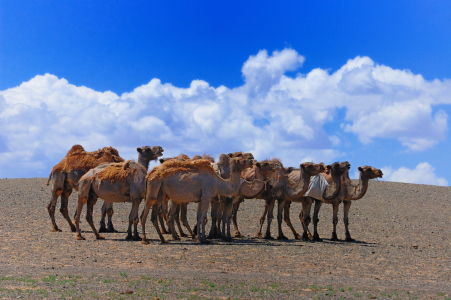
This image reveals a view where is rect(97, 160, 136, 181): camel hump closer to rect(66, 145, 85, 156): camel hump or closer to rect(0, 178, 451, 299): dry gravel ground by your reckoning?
rect(0, 178, 451, 299): dry gravel ground

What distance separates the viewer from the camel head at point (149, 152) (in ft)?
64.5

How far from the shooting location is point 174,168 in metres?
17.0

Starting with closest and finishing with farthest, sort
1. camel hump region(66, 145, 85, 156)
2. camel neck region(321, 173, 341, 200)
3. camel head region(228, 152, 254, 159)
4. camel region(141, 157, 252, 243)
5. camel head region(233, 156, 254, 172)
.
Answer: camel region(141, 157, 252, 243), camel head region(233, 156, 254, 172), camel head region(228, 152, 254, 159), camel neck region(321, 173, 341, 200), camel hump region(66, 145, 85, 156)

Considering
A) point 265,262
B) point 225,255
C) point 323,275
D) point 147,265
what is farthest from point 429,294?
point 147,265

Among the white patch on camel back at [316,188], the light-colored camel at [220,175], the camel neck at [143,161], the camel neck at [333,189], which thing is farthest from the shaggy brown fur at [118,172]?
the camel neck at [333,189]

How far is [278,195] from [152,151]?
4.97 metres

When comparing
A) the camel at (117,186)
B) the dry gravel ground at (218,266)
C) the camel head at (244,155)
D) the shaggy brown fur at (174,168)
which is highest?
the camel head at (244,155)

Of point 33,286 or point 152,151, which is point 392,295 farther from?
point 152,151

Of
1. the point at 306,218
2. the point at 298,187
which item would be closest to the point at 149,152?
the point at 298,187

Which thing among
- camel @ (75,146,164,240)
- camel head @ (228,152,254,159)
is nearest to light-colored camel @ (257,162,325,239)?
camel head @ (228,152,254,159)

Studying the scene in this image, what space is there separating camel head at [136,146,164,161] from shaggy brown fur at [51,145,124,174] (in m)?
2.02

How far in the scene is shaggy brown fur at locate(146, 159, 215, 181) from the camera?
662 inches

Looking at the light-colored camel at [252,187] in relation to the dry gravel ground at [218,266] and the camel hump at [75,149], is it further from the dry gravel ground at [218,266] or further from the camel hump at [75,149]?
the camel hump at [75,149]

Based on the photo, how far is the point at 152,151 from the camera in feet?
64.5
